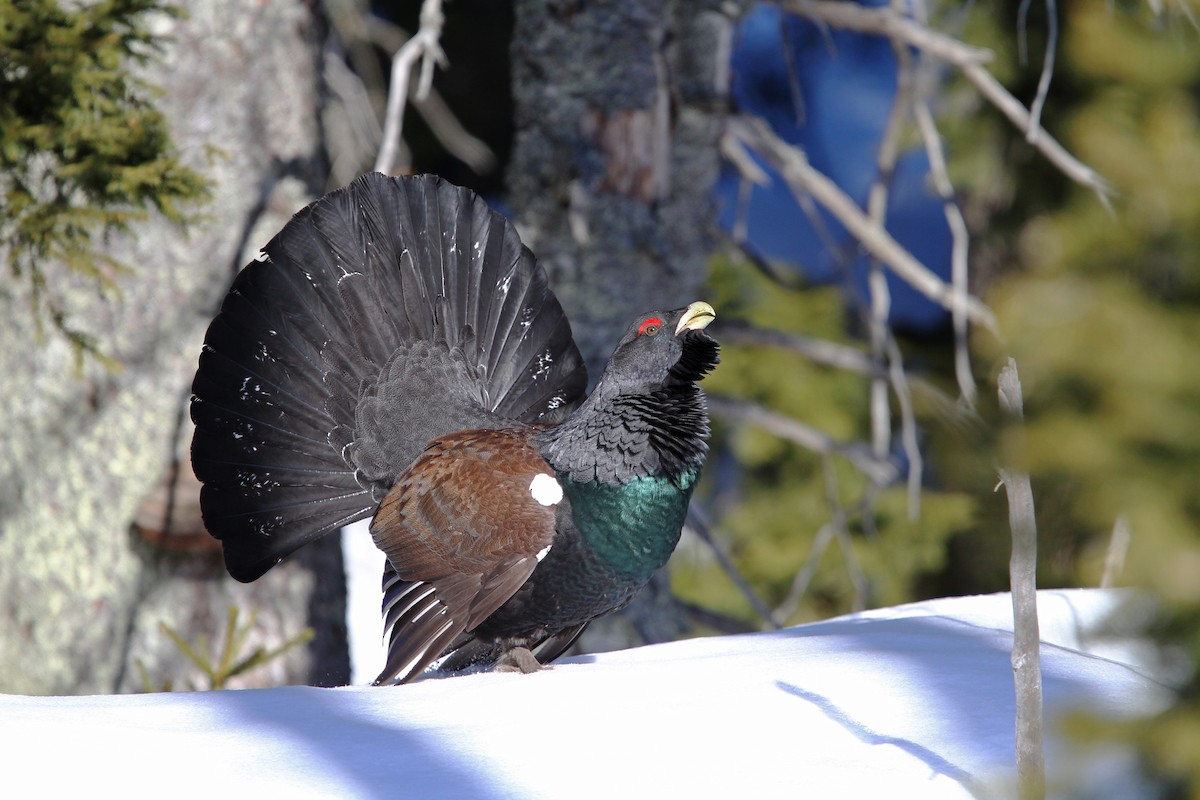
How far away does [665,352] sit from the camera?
3.07m

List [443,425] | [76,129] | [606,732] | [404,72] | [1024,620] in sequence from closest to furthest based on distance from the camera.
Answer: [1024,620], [606,732], [76,129], [443,425], [404,72]

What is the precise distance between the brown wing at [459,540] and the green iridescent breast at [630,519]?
0.12 m

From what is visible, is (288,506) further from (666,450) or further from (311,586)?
(666,450)

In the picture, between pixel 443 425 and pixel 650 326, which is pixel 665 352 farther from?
pixel 443 425

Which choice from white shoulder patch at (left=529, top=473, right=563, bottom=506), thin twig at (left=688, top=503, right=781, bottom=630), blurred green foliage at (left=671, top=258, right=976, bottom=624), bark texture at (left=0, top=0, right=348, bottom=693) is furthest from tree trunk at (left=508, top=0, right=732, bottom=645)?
blurred green foliage at (left=671, top=258, right=976, bottom=624)

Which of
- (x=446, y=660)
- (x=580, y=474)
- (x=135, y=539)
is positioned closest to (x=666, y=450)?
(x=580, y=474)

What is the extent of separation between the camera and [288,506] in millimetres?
3668

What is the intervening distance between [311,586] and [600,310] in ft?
4.92

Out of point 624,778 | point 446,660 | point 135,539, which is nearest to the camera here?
point 624,778

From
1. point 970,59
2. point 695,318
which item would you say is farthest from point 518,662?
point 970,59

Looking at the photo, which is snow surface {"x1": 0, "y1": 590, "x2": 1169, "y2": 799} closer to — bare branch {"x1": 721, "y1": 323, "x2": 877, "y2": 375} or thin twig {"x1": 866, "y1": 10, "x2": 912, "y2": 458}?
thin twig {"x1": 866, "y1": 10, "x2": 912, "y2": 458}

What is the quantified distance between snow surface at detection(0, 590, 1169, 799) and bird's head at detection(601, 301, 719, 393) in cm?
73

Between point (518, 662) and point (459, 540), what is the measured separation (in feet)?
1.17

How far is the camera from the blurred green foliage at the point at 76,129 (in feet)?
10.2
